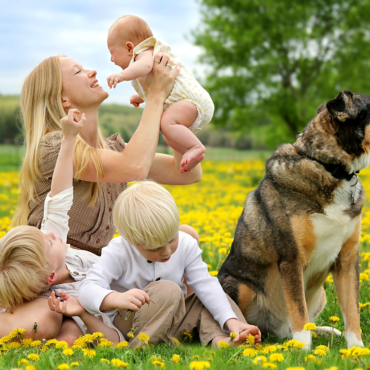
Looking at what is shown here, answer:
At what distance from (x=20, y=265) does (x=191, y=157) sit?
1.36 metres

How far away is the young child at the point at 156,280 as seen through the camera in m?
2.54

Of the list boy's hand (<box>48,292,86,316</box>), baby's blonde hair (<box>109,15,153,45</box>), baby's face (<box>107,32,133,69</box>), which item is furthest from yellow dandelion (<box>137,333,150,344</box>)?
baby's blonde hair (<box>109,15,153,45</box>)

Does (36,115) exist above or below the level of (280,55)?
below

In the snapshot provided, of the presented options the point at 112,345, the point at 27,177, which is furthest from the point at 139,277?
the point at 27,177

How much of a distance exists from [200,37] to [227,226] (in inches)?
659

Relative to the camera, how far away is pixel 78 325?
9.53 ft

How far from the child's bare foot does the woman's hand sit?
472 mm

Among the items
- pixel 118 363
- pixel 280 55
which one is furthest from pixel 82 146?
pixel 280 55

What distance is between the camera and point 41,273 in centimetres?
279

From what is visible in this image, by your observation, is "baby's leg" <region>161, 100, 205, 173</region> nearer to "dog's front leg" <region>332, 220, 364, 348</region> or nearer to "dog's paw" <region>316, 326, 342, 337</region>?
"dog's front leg" <region>332, 220, 364, 348</region>

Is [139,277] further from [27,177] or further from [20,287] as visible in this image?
[27,177]

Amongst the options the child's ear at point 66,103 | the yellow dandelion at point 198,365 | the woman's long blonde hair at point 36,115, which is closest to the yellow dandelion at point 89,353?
the yellow dandelion at point 198,365

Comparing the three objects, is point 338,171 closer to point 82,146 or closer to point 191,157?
point 191,157

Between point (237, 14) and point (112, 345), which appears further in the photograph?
point (237, 14)
